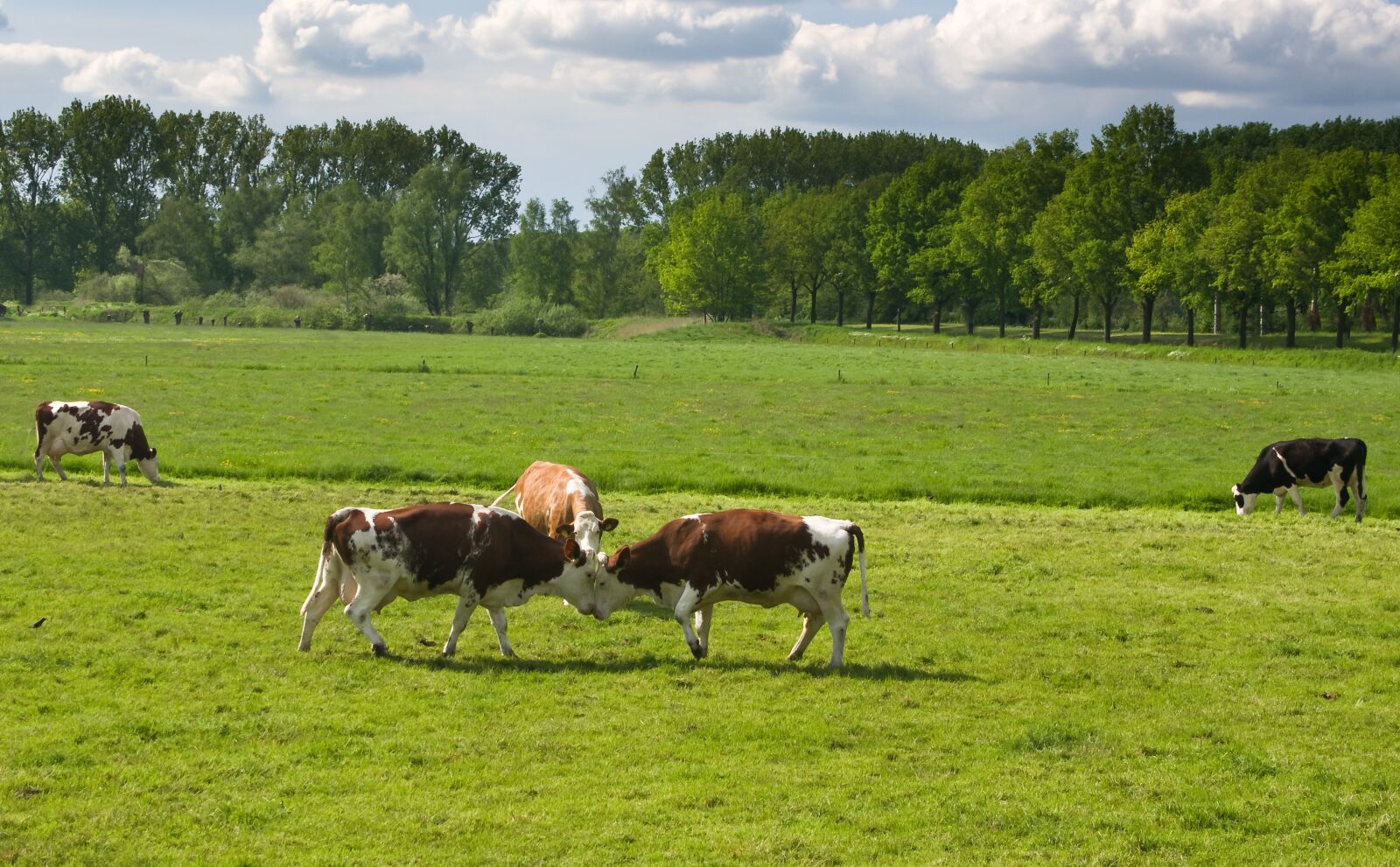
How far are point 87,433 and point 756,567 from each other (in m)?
16.5

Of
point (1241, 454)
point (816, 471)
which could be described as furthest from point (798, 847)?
point (1241, 454)

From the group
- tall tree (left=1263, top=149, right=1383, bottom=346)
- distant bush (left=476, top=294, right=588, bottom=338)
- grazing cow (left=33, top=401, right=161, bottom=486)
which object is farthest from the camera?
distant bush (left=476, top=294, right=588, bottom=338)

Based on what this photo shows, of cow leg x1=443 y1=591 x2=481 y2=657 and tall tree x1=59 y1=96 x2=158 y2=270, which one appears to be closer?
cow leg x1=443 y1=591 x2=481 y2=657

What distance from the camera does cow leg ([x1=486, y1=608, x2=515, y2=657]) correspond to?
14094mm

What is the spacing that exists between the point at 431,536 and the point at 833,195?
116061mm

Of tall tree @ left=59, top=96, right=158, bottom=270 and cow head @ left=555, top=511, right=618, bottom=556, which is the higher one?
tall tree @ left=59, top=96, right=158, bottom=270

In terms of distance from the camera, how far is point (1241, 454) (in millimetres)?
33812

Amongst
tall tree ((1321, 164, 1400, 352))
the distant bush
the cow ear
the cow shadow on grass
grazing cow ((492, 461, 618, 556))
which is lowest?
the cow shadow on grass

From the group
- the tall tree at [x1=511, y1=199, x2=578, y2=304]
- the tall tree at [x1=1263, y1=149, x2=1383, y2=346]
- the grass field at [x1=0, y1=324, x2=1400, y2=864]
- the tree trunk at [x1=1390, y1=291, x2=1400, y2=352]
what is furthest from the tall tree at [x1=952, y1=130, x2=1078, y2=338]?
the grass field at [x1=0, y1=324, x2=1400, y2=864]

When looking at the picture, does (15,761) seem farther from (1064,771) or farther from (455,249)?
(455,249)

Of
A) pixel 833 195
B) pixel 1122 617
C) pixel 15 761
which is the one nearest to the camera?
pixel 15 761

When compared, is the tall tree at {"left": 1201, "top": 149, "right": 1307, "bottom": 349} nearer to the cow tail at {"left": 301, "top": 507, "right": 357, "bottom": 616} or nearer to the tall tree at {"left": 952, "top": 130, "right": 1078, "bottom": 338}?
the tall tree at {"left": 952, "top": 130, "right": 1078, "bottom": 338}

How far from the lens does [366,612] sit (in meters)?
A: 13.8

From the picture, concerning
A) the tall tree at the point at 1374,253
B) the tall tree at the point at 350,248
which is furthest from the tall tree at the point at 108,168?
the tall tree at the point at 1374,253
